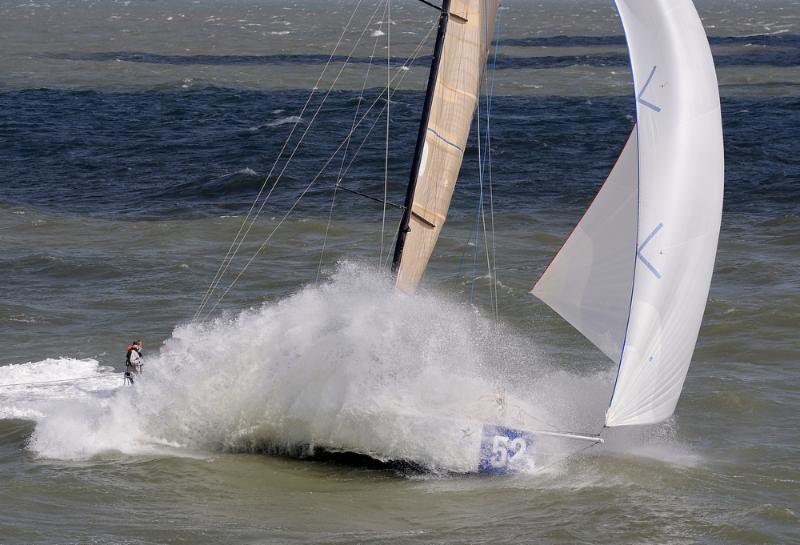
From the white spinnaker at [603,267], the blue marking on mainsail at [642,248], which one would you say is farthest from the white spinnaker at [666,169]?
the white spinnaker at [603,267]

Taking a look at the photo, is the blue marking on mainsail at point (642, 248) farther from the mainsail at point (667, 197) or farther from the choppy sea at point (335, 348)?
the choppy sea at point (335, 348)

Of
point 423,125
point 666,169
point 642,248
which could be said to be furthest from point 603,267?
point 423,125

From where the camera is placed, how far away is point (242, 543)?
47.5 feet

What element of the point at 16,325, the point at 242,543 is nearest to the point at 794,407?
the point at 242,543

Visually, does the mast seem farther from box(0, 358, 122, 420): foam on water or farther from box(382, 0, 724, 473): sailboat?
box(0, 358, 122, 420): foam on water

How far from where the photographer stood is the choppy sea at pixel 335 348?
51.5ft

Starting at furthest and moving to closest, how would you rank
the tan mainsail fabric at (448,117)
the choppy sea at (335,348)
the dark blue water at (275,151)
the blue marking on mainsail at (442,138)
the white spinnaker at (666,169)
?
the dark blue water at (275,151) → the blue marking on mainsail at (442,138) → the tan mainsail fabric at (448,117) → the choppy sea at (335,348) → the white spinnaker at (666,169)

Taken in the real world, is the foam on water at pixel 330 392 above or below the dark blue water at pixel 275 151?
below

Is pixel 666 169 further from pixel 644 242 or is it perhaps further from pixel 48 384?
pixel 48 384

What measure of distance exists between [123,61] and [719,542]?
225ft

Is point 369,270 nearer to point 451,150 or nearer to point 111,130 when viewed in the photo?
point 451,150

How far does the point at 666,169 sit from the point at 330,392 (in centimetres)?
553

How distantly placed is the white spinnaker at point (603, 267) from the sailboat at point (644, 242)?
1 cm

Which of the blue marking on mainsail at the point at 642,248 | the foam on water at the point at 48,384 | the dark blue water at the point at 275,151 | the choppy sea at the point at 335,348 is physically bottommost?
the foam on water at the point at 48,384
